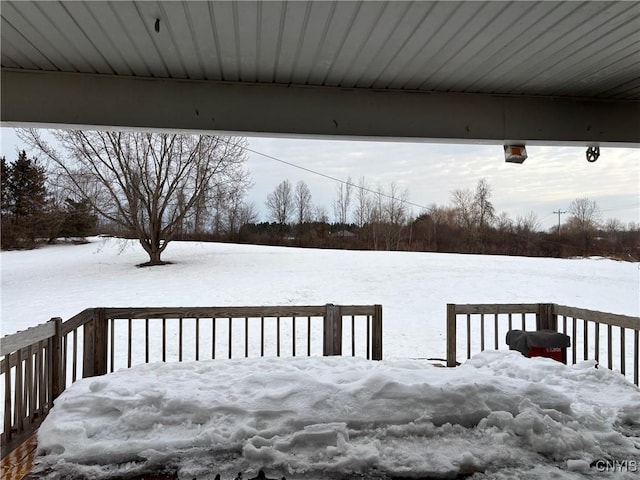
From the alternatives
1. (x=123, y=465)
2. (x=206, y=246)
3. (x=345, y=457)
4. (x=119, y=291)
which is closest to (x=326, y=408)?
(x=345, y=457)

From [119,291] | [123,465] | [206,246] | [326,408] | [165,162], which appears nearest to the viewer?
[123,465]

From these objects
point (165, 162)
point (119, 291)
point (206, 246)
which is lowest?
point (119, 291)

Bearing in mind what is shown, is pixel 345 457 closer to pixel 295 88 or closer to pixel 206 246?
pixel 295 88

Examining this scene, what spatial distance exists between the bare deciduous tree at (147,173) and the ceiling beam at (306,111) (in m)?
11.0

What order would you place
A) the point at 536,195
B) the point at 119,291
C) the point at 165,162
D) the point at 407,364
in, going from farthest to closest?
the point at 536,195, the point at 165,162, the point at 119,291, the point at 407,364

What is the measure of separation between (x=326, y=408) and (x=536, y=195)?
2040 cm

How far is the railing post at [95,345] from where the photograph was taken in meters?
3.63

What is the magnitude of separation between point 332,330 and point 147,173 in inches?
455

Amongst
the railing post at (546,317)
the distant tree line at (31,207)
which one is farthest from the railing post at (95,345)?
the distant tree line at (31,207)

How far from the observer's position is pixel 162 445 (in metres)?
2.12

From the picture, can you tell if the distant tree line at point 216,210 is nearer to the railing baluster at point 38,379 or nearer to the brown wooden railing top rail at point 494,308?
the railing baluster at point 38,379

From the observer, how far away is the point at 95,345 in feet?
12.2

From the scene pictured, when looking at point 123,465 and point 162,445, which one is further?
point 162,445

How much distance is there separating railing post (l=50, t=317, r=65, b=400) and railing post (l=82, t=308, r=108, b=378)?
1.88 ft
